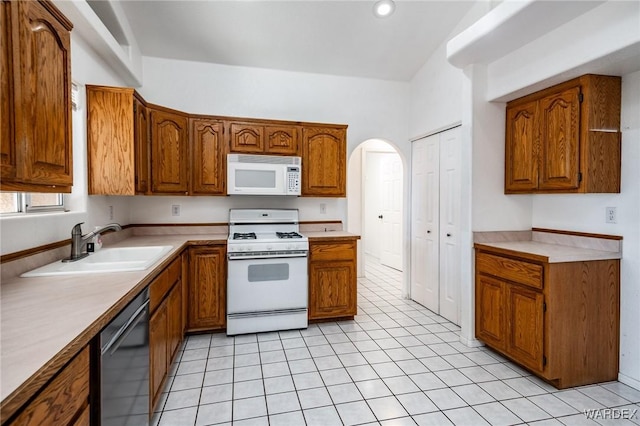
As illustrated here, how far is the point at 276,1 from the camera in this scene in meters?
2.91

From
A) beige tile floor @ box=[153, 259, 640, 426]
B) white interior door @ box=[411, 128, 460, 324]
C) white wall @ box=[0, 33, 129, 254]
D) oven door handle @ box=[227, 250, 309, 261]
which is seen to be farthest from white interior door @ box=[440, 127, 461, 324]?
white wall @ box=[0, 33, 129, 254]

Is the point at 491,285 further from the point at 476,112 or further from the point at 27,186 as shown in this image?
the point at 27,186

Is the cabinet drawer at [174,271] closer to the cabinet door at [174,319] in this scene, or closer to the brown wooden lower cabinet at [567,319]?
the cabinet door at [174,319]

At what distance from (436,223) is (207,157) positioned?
2603 millimetres

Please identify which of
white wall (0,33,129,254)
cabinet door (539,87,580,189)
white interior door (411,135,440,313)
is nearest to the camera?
white wall (0,33,129,254)

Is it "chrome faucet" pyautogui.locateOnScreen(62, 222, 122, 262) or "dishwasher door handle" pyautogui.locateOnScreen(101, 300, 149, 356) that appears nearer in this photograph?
"dishwasher door handle" pyautogui.locateOnScreen(101, 300, 149, 356)

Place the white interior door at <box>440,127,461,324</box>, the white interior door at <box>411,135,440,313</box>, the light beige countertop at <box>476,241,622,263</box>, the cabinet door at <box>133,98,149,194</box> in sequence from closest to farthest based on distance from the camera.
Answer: the light beige countertop at <box>476,241,622,263</box>, the cabinet door at <box>133,98,149,194</box>, the white interior door at <box>440,127,461,324</box>, the white interior door at <box>411,135,440,313</box>

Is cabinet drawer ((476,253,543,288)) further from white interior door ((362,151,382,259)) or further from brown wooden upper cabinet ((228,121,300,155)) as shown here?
white interior door ((362,151,382,259))

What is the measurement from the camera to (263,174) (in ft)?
10.9

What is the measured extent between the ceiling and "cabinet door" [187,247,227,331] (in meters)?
2.13

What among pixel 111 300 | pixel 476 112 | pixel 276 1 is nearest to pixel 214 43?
pixel 276 1

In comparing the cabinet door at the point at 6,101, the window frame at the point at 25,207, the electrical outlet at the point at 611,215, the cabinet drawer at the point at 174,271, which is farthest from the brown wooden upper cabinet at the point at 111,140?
the electrical outlet at the point at 611,215

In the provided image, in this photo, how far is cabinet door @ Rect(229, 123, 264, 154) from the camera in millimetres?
3299

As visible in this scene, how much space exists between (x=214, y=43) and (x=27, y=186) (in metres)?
2.69
